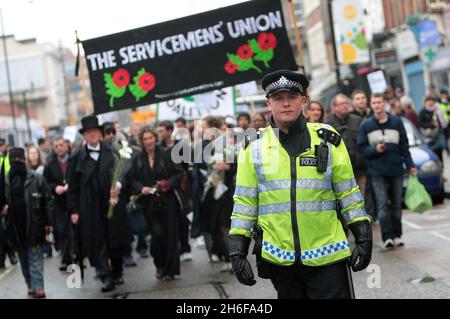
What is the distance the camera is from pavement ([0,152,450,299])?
8.21 m

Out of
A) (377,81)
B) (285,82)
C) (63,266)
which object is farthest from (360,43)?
(285,82)

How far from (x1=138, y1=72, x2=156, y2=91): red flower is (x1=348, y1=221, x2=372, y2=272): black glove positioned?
19.9 feet

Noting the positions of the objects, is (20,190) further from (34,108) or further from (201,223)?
(34,108)

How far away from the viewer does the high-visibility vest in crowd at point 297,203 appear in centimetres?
488

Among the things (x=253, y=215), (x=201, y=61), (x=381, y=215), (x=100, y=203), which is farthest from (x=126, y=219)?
(x=253, y=215)

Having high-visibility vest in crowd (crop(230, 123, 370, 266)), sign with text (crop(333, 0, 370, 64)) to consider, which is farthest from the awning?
high-visibility vest in crowd (crop(230, 123, 370, 266))

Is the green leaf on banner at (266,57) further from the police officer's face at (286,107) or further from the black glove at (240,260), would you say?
the black glove at (240,260)

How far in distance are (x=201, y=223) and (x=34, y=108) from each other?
115630 mm

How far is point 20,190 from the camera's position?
10266 mm

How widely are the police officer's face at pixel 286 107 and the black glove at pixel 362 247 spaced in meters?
0.71

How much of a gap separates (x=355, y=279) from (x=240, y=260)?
4130mm

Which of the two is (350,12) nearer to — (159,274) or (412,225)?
(412,225)

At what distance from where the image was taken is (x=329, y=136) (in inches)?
199

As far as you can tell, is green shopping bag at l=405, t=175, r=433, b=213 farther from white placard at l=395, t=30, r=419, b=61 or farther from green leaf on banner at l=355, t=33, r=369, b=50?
white placard at l=395, t=30, r=419, b=61
